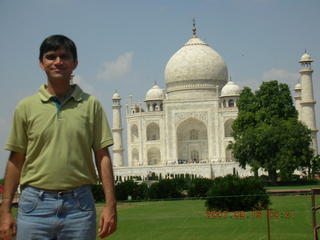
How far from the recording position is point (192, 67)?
48812mm

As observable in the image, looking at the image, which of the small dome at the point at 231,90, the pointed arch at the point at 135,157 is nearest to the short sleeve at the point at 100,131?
the small dome at the point at 231,90

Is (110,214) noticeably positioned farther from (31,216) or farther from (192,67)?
(192,67)

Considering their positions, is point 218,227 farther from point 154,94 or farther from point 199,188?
point 154,94

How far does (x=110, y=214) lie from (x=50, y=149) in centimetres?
46

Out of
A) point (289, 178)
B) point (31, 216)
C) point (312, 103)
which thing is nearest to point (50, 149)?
point (31, 216)

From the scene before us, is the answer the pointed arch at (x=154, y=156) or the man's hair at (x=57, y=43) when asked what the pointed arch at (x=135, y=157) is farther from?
the man's hair at (x=57, y=43)

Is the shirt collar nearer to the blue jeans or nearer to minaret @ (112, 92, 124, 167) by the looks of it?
the blue jeans

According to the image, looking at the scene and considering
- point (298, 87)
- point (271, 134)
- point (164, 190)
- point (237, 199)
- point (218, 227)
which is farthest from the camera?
point (298, 87)

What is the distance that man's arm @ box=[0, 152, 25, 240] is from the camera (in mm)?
3285

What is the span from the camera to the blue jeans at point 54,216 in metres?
3.21

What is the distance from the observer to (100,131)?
3.42m

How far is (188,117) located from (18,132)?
42.4 meters
